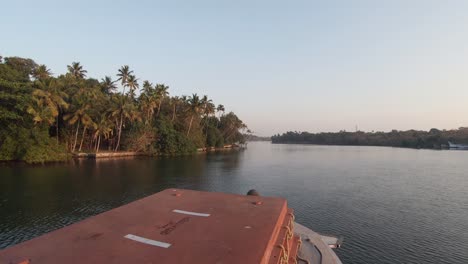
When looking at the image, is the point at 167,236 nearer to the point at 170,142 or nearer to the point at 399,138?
the point at 170,142

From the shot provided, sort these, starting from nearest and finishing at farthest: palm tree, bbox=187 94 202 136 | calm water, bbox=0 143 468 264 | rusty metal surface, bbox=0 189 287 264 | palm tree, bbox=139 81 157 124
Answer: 1. rusty metal surface, bbox=0 189 287 264
2. calm water, bbox=0 143 468 264
3. palm tree, bbox=139 81 157 124
4. palm tree, bbox=187 94 202 136

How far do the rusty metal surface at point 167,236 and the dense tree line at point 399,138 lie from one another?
13825cm

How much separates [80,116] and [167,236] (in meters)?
47.7

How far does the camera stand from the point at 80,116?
44688 millimetres

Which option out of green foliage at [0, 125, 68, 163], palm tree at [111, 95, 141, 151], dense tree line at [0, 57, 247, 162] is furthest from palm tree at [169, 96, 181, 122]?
green foliage at [0, 125, 68, 163]

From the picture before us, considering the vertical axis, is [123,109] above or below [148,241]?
above

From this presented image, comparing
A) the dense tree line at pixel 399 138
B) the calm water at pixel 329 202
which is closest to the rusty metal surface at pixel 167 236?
the calm water at pixel 329 202

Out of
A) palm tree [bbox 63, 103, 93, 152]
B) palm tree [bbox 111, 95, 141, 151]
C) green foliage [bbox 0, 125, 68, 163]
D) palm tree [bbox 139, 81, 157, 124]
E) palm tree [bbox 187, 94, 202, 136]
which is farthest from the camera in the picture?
palm tree [bbox 187, 94, 202, 136]

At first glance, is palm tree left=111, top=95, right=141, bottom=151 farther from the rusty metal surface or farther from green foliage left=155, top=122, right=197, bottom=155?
the rusty metal surface

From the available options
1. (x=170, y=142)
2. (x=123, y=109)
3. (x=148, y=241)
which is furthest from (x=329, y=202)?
(x=170, y=142)

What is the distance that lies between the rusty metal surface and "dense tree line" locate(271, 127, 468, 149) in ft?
454

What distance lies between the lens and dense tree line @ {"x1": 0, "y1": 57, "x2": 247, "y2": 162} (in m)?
38.5

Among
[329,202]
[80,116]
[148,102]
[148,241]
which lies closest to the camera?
[148,241]

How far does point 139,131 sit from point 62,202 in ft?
117
